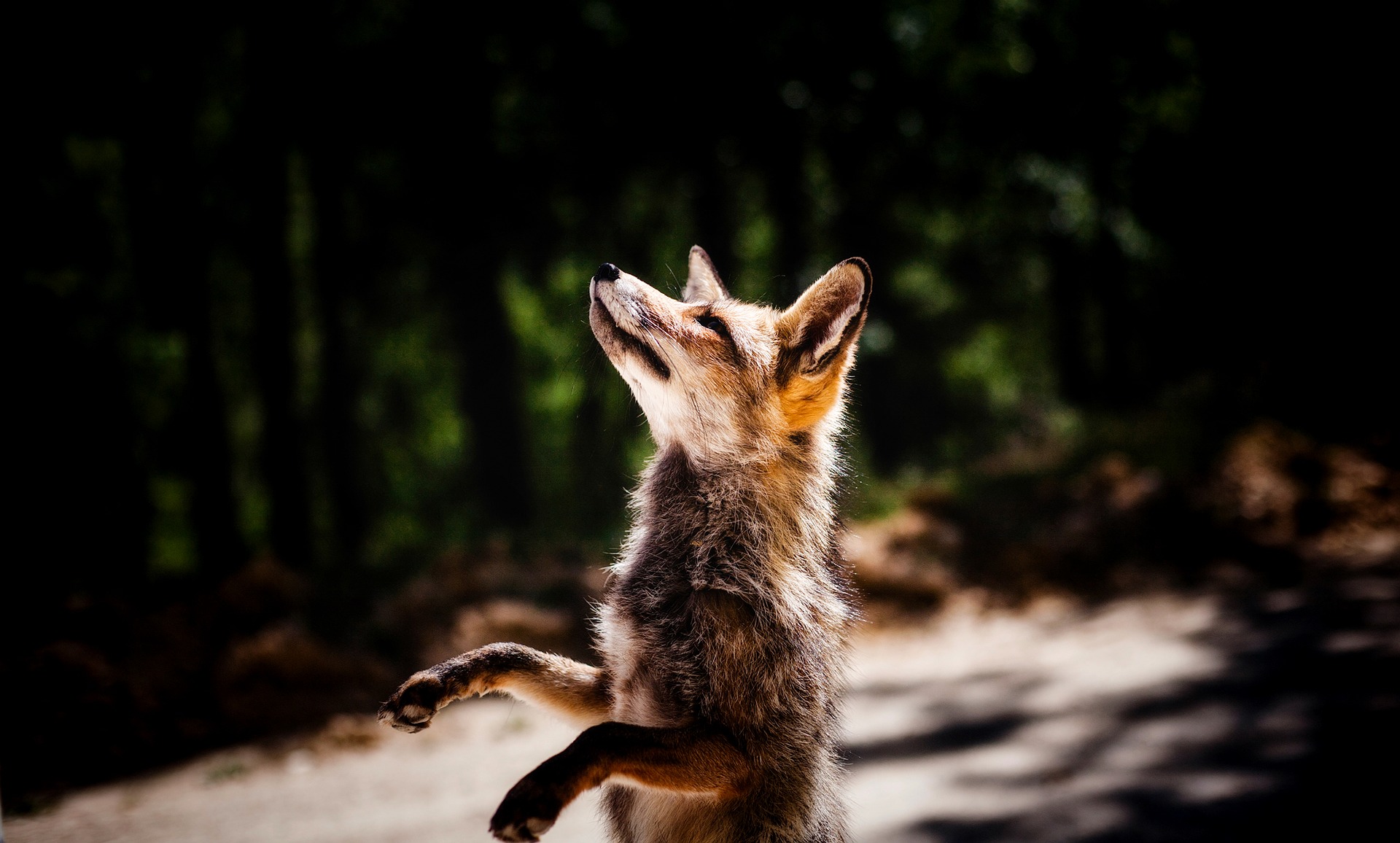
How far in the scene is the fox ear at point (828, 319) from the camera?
2.89 meters

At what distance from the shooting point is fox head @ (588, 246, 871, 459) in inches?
109

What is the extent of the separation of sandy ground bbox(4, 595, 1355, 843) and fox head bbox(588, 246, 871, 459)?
5.31 ft

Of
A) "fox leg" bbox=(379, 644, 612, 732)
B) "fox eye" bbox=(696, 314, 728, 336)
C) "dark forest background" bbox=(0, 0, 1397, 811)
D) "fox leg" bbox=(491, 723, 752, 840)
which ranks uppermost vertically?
"dark forest background" bbox=(0, 0, 1397, 811)

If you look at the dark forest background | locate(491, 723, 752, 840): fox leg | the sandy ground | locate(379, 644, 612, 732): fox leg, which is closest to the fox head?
the dark forest background

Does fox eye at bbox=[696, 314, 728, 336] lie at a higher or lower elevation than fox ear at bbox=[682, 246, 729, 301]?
lower

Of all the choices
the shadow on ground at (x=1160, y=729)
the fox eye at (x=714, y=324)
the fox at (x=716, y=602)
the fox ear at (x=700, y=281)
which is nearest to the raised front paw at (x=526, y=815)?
the fox at (x=716, y=602)

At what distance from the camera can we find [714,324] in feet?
9.95

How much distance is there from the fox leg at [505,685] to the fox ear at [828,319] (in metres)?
1.31

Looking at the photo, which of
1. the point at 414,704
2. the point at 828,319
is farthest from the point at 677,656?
the point at 828,319

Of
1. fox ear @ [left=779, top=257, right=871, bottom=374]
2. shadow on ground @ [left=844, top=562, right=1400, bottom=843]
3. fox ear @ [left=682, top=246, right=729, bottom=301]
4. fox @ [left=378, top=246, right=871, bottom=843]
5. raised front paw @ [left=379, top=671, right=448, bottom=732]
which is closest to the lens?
raised front paw @ [left=379, top=671, right=448, bottom=732]

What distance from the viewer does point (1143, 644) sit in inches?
287

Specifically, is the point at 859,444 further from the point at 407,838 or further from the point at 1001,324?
the point at 407,838

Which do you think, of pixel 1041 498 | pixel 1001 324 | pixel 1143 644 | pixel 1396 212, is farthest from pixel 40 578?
pixel 1001 324

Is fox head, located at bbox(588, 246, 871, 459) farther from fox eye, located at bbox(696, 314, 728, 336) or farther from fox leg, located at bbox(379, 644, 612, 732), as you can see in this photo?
fox leg, located at bbox(379, 644, 612, 732)
